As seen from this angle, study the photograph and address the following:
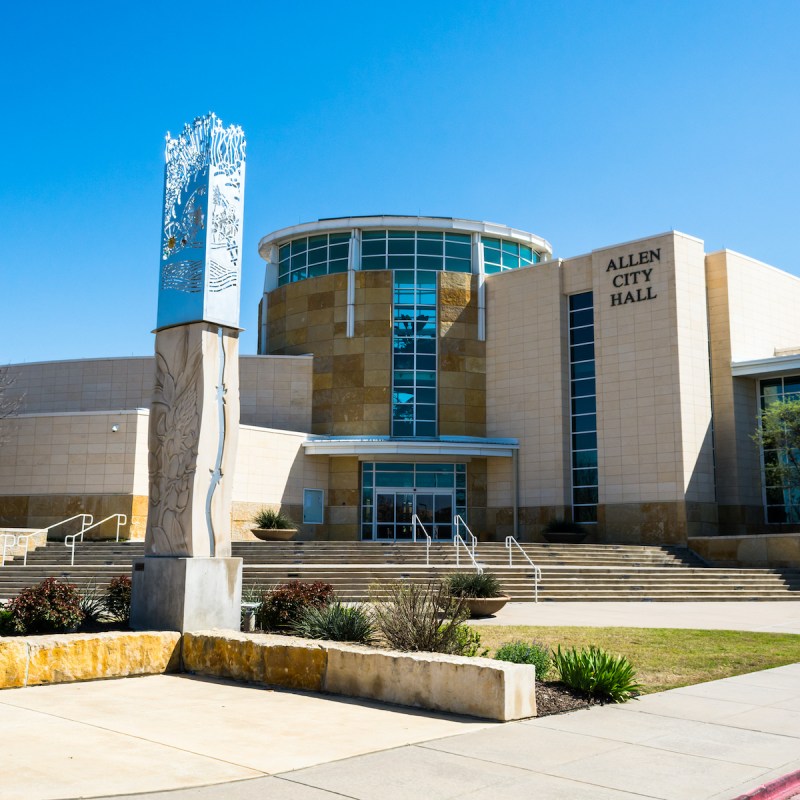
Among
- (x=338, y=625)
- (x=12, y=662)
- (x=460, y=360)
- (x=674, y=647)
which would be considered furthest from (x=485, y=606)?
(x=460, y=360)

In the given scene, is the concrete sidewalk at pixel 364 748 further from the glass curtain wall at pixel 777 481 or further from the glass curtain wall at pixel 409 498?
the glass curtain wall at pixel 409 498

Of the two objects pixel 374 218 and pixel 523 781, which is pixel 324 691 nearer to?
pixel 523 781

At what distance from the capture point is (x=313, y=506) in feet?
132

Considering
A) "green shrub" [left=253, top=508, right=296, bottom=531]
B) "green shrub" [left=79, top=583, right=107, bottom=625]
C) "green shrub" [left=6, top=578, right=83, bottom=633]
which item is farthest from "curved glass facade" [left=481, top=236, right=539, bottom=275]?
"green shrub" [left=6, top=578, right=83, bottom=633]

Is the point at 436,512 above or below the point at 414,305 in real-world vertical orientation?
below

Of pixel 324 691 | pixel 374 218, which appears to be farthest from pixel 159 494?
pixel 374 218

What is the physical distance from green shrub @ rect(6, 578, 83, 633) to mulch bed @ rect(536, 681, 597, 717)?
20.2 ft

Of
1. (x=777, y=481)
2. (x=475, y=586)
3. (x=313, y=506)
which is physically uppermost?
(x=777, y=481)

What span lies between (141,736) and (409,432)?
33848mm

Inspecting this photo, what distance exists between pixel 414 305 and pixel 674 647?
29.9m

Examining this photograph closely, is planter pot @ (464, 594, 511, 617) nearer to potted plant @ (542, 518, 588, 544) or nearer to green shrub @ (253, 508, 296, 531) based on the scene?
green shrub @ (253, 508, 296, 531)

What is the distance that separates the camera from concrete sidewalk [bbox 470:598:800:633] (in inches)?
692

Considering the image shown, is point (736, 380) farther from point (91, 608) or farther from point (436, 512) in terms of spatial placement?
point (91, 608)

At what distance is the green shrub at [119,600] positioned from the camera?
43.3ft
